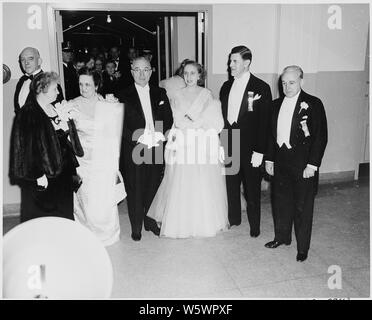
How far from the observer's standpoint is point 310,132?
2600 millimetres

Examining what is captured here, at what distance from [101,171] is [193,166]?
72 cm

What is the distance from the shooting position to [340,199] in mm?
4051

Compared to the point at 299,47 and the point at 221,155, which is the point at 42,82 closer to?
the point at 221,155

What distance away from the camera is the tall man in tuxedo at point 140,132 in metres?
2.95

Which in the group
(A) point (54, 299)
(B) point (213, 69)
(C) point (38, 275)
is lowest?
(A) point (54, 299)

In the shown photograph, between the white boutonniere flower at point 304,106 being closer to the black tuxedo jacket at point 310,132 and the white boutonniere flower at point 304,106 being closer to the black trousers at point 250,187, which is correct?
the black tuxedo jacket at point 310,132

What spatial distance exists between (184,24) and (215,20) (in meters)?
1.88

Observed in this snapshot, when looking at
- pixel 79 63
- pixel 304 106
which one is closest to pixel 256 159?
pixel 304 106

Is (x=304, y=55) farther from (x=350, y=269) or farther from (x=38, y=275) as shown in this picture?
(x=38, y=275)

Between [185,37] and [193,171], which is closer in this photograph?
[193,171]

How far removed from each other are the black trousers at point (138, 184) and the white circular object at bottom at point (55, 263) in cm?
123

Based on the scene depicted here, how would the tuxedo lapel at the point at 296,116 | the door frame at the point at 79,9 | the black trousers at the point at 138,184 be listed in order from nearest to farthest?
the tuxedo lapel at the point at 296,116
the black trousers at the point at 138,184
the door frame at the point at 79,9

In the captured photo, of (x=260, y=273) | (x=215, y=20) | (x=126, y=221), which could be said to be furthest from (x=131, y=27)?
(x=260, y=273)

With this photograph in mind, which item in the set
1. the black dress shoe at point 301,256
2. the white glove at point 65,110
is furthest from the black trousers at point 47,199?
the black dress shoe at point 301,256
